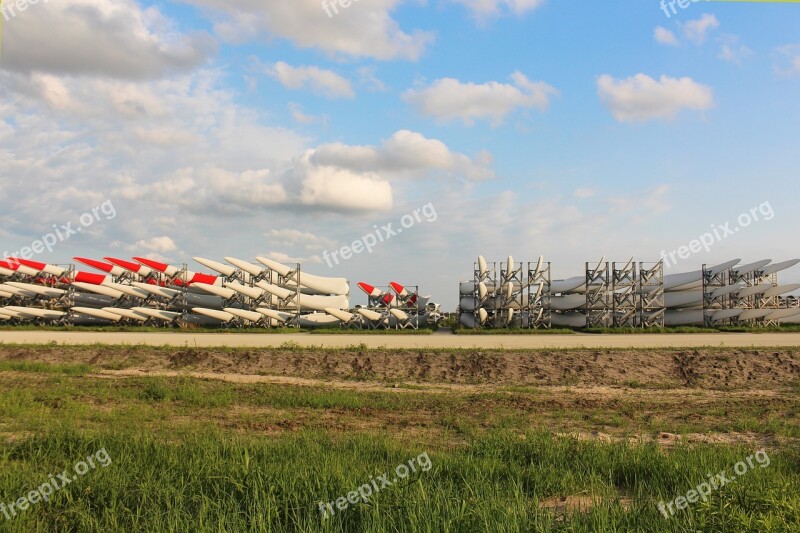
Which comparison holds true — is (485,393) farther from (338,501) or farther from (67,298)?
(67,298)

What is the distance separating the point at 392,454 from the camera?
7141mm

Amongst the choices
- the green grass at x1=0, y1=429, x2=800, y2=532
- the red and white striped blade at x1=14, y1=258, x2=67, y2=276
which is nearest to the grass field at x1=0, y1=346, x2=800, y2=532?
the green grass at x1=0, y1=429, x2=800, y2=532

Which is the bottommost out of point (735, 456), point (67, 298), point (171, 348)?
point (735, 456)

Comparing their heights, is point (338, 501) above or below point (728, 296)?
below

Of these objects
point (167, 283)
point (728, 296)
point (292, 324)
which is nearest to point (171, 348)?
point (292, 324)

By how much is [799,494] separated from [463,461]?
331 cm

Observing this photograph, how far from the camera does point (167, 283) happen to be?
41.7 metres
